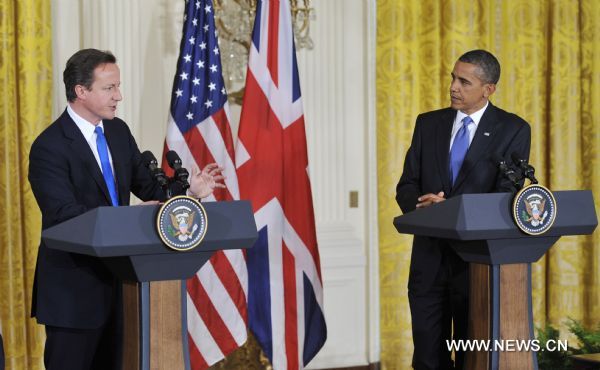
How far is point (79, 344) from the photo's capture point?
11.7 ft

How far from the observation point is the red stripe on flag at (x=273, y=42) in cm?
545

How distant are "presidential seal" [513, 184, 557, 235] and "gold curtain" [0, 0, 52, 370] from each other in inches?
119

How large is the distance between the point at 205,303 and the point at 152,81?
151 cm

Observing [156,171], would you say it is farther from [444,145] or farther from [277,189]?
[277,189]

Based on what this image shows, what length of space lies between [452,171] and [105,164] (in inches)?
66.1

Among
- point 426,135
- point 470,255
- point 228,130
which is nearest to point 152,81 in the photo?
point 228,130

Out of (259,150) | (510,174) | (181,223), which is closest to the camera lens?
(181,223)

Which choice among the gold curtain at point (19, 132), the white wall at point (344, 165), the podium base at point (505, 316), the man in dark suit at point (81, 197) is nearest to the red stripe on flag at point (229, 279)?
the white wall at point (344, 165)

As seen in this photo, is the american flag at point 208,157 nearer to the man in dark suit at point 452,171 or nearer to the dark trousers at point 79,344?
the man in dark suit at point 452,171

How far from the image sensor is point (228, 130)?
529cm

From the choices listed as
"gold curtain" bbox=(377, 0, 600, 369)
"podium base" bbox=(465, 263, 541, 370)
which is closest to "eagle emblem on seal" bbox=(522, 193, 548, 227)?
"podium base" bbox=(465, 263, 541, 370)

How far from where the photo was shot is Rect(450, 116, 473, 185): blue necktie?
4227mm

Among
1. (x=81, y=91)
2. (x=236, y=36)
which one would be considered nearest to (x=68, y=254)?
(x=81, y=91)

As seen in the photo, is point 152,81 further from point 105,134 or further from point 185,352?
point 185,352
